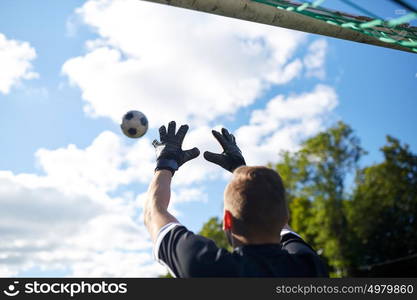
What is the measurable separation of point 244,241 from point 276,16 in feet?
11.6

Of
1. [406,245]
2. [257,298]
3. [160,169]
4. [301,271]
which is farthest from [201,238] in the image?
[406,245]

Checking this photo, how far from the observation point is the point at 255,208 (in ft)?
6.85

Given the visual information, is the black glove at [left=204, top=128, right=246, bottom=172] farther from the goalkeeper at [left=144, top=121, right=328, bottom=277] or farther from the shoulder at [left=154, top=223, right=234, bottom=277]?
the shoulder at [left=154, top=223, right=234, bottom=277]

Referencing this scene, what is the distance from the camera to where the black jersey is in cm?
195

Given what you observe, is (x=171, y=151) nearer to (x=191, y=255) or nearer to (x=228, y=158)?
(x=228, y=158)

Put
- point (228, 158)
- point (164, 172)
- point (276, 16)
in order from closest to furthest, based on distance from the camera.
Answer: point (164, 172) → point (228, 158) → point (276, 16)

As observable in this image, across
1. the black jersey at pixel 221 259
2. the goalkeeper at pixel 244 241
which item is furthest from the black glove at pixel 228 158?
the black jersey at pixel 221 259

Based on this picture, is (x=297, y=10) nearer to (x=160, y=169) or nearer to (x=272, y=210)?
(x=160, y=169)

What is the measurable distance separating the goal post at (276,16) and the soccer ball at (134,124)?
221 cm

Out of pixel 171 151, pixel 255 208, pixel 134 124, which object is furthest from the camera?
pixel 134 124

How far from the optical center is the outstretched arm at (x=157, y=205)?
2.25 metres

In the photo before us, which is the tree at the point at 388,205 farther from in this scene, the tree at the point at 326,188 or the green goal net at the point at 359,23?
the green goal net at the point at 359,23

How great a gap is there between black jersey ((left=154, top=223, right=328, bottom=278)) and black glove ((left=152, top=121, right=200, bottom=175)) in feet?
2.83

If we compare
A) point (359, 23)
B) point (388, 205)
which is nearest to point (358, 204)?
point (388, 205)
